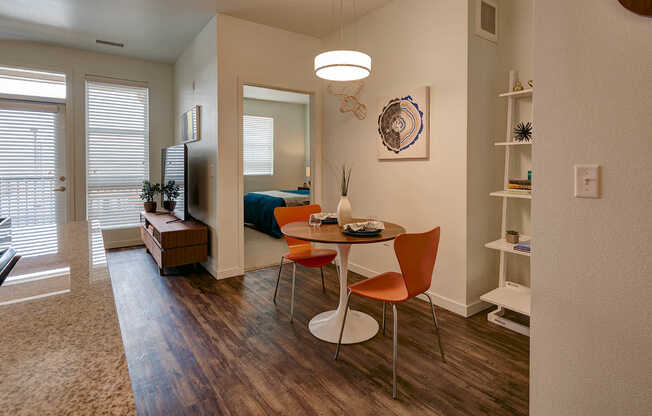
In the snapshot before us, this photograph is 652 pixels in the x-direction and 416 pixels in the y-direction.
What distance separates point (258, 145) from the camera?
808 cm

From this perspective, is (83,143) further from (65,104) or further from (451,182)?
(451,182)

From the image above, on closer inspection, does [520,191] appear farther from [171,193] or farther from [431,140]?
[171,193]

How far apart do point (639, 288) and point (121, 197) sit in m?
5.64

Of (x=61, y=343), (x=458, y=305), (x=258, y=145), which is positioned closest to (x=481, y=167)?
(x=458, y=305)

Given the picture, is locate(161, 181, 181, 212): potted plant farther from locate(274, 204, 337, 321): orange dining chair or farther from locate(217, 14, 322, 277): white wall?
locate(274, 204, 337, 321): orange dining chair

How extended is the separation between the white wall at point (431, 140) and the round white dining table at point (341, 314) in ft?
1.98

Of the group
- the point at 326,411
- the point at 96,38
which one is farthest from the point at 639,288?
the point at 96,38

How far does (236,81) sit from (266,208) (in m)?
2.65

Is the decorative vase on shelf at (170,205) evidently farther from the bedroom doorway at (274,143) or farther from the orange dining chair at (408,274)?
the orange dining chair at (408,274)

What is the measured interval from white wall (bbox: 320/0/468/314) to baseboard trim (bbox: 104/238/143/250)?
3378 mm

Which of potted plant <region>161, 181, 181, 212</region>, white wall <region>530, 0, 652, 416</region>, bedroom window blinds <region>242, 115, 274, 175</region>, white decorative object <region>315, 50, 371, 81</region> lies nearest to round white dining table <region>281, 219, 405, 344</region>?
white wall <region>530, 0, 652, 416</region>

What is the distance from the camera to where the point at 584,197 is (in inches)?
47.1

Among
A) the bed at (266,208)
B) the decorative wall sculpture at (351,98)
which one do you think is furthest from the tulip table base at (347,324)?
the bed at (266,208)

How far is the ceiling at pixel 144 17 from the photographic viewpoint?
132 inches
